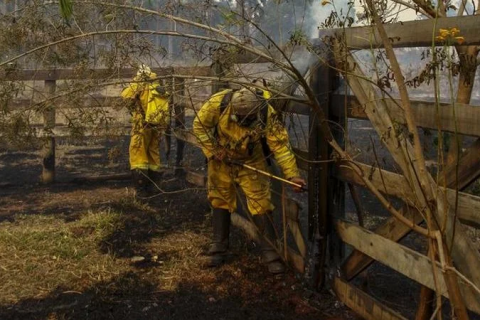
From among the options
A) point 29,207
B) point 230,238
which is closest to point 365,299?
point 230,238

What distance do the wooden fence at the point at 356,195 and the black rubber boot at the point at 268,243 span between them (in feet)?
0.41

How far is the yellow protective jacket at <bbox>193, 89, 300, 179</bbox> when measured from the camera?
184 inches

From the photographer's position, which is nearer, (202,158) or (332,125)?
(332,125)

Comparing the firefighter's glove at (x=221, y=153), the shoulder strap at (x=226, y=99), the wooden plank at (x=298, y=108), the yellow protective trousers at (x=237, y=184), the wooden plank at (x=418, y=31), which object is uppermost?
the wooden plank at (x=418, y=31)

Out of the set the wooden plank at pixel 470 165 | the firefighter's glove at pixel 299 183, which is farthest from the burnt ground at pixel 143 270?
the firefighter's glove at pixel 299 183

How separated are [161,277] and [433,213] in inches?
127

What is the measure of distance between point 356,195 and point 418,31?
1.60 m

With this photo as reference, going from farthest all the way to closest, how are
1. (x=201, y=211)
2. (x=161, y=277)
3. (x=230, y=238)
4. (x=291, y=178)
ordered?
(x=201, y=211) → (x=230, y=238) → (x=161, y=277) → (x=291, y=178)

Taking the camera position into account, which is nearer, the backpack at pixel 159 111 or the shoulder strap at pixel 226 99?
the backpack at pixel 159 111

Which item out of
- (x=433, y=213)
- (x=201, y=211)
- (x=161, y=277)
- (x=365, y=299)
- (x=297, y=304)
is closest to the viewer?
(x=433, y=213)

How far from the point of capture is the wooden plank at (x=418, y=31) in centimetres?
264

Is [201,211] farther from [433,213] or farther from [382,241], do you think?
[433,213]

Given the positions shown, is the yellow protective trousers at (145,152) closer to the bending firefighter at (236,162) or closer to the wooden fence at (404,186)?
the bending firefighter at (236,162)

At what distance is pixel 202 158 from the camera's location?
34.8ft
